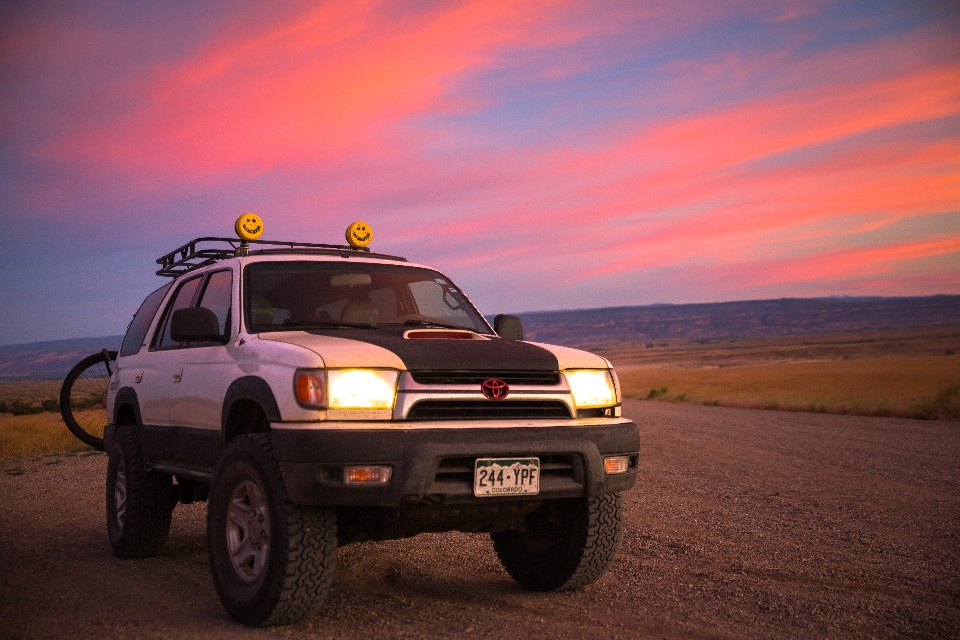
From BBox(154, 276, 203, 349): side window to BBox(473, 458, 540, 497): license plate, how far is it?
312cm

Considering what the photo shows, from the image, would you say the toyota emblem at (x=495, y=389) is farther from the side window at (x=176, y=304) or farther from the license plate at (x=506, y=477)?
the side window at (x=176, y=304)

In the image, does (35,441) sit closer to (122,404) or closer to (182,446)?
(122,404)

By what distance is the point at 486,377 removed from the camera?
4891 mm

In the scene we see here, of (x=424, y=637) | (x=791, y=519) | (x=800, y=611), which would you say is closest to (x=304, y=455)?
(x=424, y=637)

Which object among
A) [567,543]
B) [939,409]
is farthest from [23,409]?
[567,543]

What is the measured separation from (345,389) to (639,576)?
268cm

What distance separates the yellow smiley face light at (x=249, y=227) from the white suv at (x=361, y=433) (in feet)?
2.45

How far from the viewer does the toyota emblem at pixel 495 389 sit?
4812mm

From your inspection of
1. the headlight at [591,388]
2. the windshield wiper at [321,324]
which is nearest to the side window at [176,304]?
the windshield wiper at [321,324]

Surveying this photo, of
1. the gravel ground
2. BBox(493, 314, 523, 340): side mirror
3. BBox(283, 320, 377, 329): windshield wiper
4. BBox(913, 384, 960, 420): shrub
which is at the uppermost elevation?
BBox(283, 320, 377, 329): windshield wiper

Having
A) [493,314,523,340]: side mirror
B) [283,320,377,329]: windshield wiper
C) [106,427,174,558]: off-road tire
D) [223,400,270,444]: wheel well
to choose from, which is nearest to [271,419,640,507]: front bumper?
[223,400,270,444]: wheel well

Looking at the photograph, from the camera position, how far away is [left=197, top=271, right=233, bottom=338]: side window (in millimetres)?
5949

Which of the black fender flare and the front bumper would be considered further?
the black fender flare

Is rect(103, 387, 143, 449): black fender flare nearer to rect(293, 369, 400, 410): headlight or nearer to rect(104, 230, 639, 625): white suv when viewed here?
rect(104, 230, 639, 625): white suv
